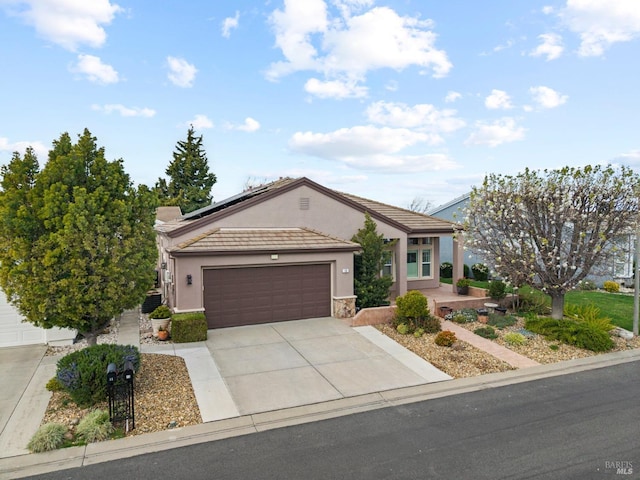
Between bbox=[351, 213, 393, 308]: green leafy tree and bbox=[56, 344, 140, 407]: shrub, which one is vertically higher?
bbox=[351, 213, 393, 308]: green leafy tree

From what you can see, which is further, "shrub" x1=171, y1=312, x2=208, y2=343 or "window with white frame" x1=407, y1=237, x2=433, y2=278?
"window with white frame" x1=407, y1=237, x2=433, y2=278

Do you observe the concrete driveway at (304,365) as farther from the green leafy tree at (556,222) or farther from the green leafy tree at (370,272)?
the green leafy tree at (556,222)

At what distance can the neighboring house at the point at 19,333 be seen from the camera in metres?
12.1

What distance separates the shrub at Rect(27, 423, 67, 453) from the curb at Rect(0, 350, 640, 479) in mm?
107

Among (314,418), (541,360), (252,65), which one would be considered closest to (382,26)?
(252,65)

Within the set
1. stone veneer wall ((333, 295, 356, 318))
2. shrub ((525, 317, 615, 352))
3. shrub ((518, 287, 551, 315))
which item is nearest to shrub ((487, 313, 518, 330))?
shrub ((525, 317, 615, 352))

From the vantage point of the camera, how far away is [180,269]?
531 inches

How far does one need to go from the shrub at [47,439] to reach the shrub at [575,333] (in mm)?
13123

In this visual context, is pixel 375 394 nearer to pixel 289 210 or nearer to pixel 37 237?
pixel 37 237

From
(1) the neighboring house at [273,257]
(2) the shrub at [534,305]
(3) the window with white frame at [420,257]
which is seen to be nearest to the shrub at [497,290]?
(2) the shrub at [534,305]

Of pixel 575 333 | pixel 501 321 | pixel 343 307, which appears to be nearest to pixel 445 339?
pixel 501 321

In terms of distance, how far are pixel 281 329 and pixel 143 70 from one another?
1148cm

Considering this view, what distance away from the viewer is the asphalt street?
6.12m

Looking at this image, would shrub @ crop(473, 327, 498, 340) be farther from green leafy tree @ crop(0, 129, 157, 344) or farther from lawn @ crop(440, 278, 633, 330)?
green leafy tree @ crop(0, 129, 157, 344)
